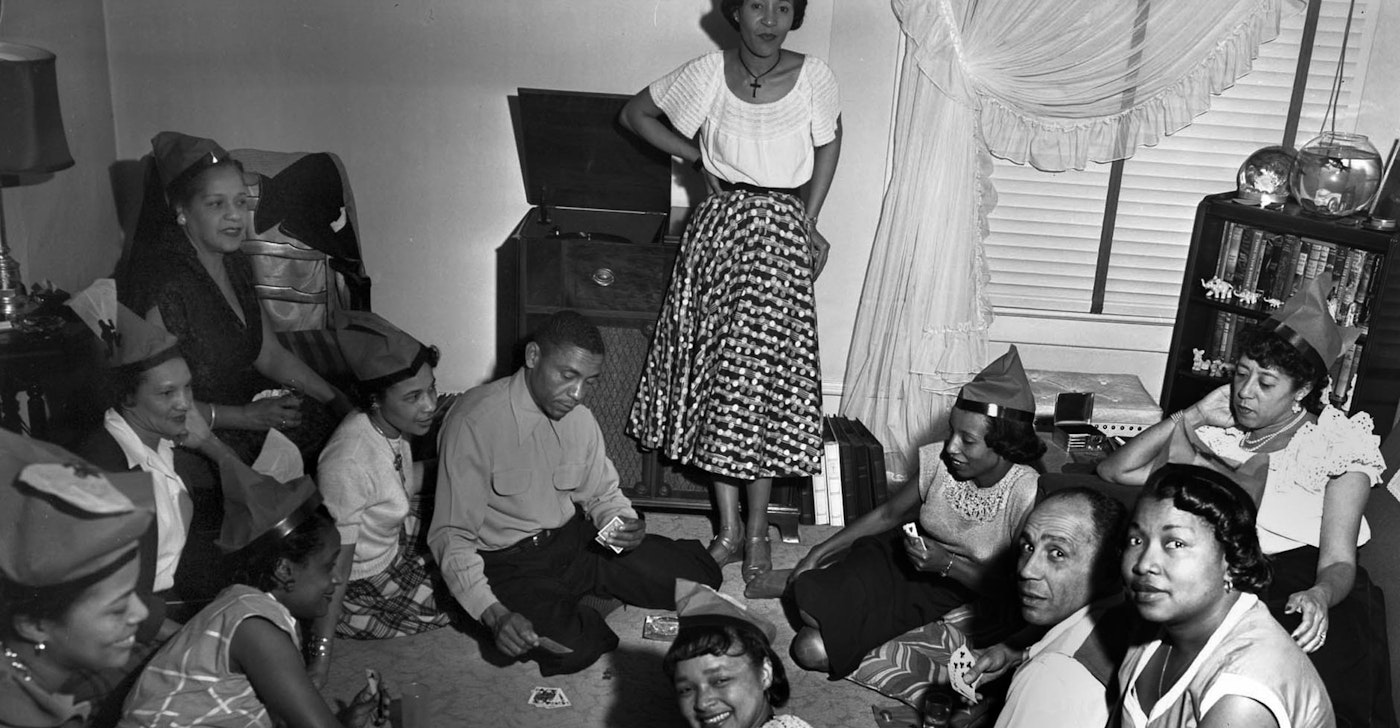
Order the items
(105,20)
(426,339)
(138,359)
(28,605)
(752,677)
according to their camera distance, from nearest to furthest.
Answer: (28,605) < (752,677) < (138,359) < (105,20) < (426,339)

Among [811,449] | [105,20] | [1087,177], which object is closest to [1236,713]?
[811,449]

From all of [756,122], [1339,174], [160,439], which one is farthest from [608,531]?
[1339,174]

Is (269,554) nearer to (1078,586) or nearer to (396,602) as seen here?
(396,602)

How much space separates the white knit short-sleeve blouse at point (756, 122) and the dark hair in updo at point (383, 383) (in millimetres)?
1123

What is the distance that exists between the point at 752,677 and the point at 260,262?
2506 millimetres

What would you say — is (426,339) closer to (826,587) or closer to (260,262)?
(260,262)

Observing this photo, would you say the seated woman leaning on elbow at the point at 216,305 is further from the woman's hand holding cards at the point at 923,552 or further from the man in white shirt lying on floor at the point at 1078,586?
the man in white shirt lying on floor at the point at 1078,586

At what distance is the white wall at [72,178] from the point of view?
3.55 m

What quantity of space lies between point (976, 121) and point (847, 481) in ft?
4.58

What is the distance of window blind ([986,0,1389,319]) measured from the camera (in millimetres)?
4562

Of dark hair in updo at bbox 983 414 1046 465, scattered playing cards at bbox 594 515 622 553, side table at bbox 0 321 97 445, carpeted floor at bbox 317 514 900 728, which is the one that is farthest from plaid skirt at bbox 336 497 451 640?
dark hair in updo at bbox 983 414 1046 465

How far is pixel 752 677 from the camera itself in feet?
7.77

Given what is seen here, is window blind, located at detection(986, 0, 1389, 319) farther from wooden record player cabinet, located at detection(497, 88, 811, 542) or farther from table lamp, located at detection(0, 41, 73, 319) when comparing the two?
table lamp, located at detection(0, 41, 73, 319)

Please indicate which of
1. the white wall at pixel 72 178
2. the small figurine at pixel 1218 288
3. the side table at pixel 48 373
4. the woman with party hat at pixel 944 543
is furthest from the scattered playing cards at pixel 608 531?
the small figurine at pixel 1218 288
